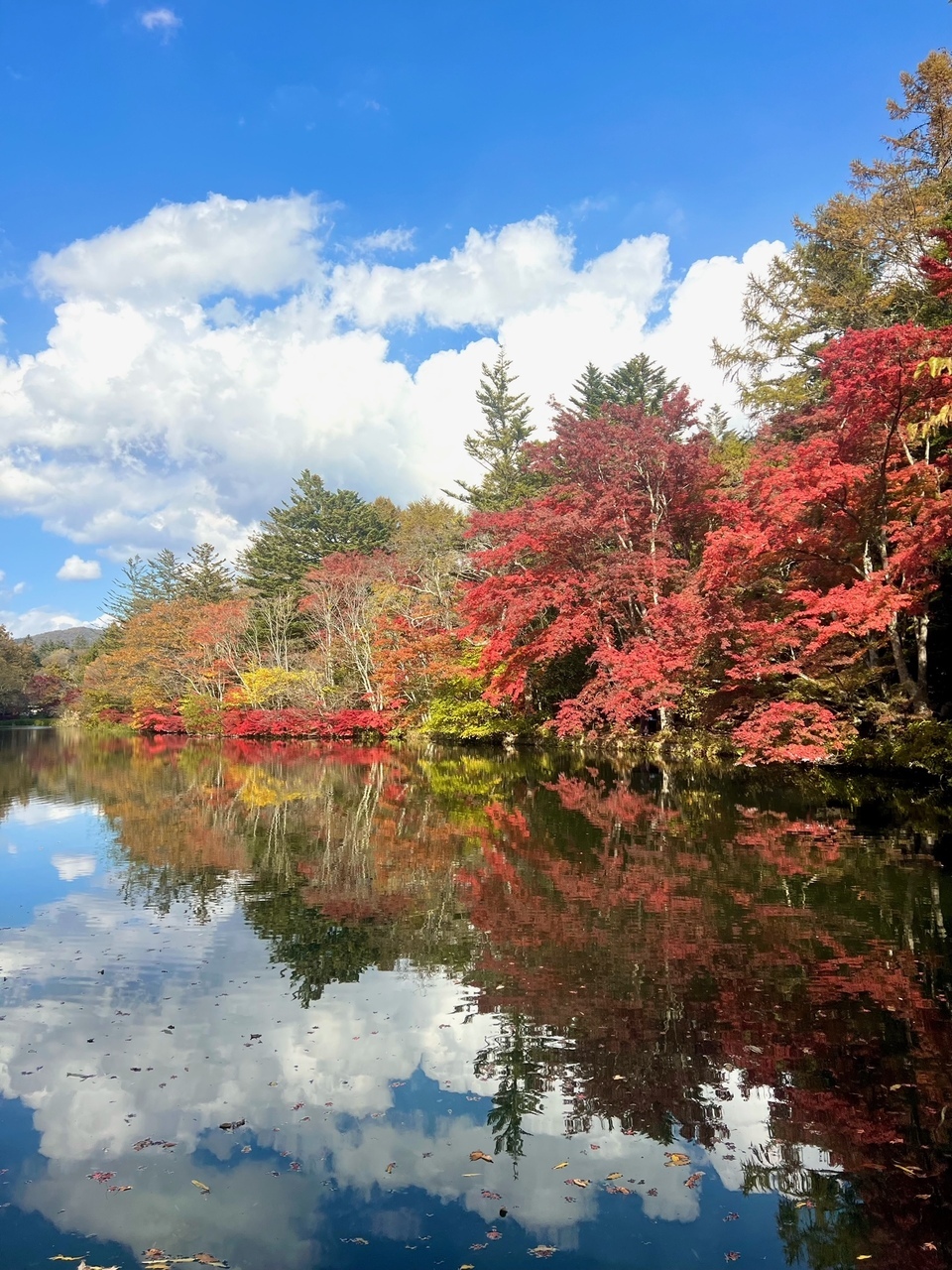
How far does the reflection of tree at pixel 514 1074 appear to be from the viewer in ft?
12.8

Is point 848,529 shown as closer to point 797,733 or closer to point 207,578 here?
point 797,733

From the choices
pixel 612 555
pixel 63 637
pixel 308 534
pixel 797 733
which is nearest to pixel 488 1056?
pixel 797 733

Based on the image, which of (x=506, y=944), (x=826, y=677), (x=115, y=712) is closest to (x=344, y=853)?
(x=506, y=944)

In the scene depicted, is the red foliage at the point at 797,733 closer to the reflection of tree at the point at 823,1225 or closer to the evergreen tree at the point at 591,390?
the reflection of tree at the point at 823,1225

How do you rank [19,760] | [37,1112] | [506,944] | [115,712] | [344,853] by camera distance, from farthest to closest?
1. [115,712]
2. [19,760]
3. [344,853]
4. [506,944]
5. [37,1112]

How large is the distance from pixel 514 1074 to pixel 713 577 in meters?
12.3

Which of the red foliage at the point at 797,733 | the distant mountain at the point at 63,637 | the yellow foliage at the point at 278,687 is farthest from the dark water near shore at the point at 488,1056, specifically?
the distant mountain at the point at 63,637

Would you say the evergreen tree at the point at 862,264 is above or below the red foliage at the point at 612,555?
above

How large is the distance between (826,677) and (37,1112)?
1398 centimetres

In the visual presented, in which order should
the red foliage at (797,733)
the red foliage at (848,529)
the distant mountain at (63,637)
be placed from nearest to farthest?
the red foliage at (848,529)
the red foliage at (797,733)
the distant mountain at (63,637)

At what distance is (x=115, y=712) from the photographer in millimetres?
48125

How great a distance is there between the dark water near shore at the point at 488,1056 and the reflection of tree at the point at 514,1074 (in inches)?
0.9

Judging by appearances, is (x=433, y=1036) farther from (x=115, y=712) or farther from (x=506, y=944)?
(x=115, y=712)

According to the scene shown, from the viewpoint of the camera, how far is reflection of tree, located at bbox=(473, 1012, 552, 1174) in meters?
3.91
